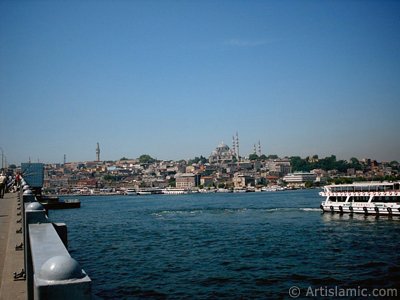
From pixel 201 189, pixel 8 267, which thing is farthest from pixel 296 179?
pixel 8 267

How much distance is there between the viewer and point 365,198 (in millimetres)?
38500

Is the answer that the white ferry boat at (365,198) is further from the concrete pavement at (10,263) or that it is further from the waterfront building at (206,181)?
the waterfront building at (206,181)

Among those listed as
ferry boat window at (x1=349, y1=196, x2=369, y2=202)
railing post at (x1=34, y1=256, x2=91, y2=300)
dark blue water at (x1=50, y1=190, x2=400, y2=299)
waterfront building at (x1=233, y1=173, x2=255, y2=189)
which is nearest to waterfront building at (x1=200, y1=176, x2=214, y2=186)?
waterfront building at (x1=233, y1=173, x2=255, y2=189)

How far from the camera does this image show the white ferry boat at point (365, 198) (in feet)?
116

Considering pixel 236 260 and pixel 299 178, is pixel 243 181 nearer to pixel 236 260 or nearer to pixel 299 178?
pixel 299 178

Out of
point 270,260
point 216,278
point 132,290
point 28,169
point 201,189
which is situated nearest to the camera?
point 132,290

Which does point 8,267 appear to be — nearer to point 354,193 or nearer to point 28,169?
point 354,193

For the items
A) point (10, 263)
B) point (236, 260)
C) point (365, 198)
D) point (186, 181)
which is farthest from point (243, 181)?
point (10, 263)

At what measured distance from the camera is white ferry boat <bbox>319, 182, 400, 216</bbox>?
116 feet

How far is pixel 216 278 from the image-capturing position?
14.5 metres

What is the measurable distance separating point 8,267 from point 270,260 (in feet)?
39.6

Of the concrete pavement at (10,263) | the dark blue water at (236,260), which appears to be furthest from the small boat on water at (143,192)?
the concrete pavement at (10,263)

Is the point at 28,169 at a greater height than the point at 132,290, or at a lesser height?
greater

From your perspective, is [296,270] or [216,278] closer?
[216,278]
